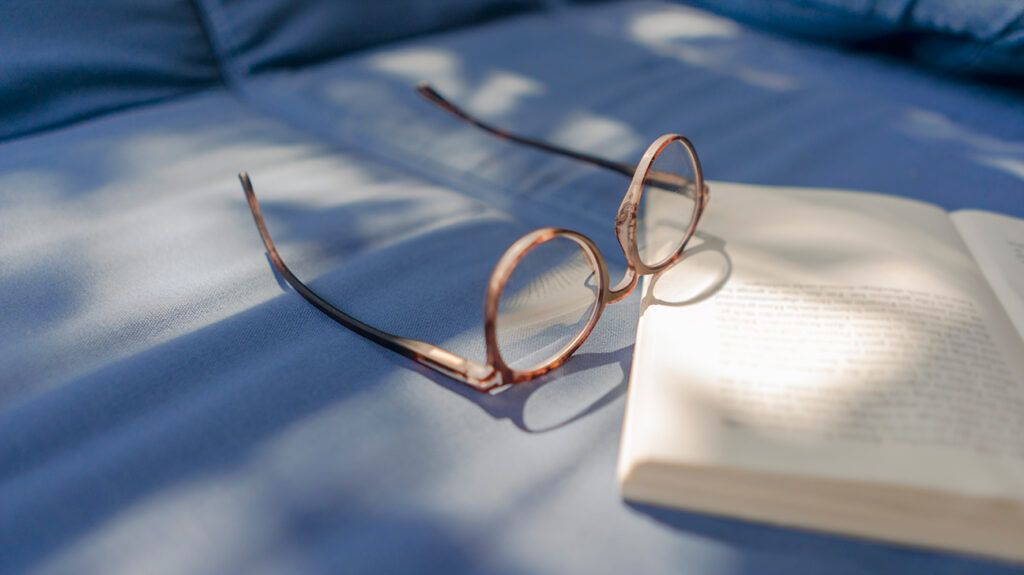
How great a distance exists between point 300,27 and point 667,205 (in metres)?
0.61

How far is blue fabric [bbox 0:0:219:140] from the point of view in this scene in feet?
2.52

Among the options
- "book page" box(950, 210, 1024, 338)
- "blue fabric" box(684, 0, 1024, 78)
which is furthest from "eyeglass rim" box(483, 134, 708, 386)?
"blue fabric" box(684, 0, 1024, 78)

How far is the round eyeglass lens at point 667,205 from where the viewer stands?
630mm

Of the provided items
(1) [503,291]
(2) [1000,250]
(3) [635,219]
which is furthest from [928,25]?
(1) [503,291]

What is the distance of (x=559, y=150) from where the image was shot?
773mm

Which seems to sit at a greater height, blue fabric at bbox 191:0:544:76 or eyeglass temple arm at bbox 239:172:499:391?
blue fabric at bbox 191:0:544:76

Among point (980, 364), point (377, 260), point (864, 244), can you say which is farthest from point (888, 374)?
point (377, 260)

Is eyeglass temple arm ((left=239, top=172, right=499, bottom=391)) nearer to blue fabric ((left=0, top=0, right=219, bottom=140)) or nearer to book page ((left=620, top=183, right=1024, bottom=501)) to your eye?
book page ((left=620, top=183, right=1024, bottom=501))

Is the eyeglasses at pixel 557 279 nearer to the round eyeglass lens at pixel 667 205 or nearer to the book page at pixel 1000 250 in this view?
the round eyeglass lens at pixel 667 205

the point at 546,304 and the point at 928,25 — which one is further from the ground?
the point at 928,25

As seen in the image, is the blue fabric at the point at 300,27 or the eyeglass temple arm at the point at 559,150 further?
the blue fabric at the point at 300,27

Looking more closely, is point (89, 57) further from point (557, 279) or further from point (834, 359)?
point (834, 359)

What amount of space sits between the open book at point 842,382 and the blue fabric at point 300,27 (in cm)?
65

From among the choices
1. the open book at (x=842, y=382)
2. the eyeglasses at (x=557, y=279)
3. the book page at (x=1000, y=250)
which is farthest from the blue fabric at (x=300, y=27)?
the book page at (x=1000, y=250)
